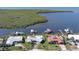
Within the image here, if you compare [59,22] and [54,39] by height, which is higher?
[59,22]

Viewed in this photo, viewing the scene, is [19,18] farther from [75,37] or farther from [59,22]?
[75,37]

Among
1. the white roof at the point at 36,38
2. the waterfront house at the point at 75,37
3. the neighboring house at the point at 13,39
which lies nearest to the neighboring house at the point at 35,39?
the white roof at the point at 36,38

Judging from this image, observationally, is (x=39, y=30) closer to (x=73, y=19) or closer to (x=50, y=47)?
(x=50, y=47)

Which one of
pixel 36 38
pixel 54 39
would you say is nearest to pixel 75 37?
pixel 54 39

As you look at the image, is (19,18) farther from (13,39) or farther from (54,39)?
(54,39)

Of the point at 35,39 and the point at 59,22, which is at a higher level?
the point at 59,22

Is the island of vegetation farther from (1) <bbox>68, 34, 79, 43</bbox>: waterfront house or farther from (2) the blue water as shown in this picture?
(1) <bbox>68, 34, 79, 43</bbox>: waterfront house

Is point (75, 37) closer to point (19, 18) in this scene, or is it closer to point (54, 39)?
point (54, 39)

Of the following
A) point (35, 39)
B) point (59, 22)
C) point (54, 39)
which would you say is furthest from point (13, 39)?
point (59, 22)

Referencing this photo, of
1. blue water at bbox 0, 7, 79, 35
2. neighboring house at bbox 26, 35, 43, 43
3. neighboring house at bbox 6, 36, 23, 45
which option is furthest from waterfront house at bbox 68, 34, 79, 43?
neighboring house at bbox 6, 36, 23, 45
